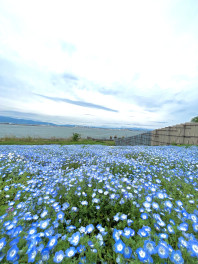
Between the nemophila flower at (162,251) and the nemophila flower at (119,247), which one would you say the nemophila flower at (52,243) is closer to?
the nemophila flower at (119,247)

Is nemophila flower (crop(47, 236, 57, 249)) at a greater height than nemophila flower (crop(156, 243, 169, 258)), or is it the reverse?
nemophila flower (crop(156, 243, 169, 258))

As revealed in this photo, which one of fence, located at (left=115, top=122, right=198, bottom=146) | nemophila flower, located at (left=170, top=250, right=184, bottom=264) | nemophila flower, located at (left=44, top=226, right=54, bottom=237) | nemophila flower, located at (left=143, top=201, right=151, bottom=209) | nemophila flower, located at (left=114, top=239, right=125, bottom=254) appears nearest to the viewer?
nemophila flower, located at (left=170, top=250, right=184, bottom=264)

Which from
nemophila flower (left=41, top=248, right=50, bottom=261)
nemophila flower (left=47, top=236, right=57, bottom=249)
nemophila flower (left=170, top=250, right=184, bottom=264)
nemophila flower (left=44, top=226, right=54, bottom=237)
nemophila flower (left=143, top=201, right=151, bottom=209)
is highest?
nemophila flower (left=170, top=250, right=184, bottom=264)

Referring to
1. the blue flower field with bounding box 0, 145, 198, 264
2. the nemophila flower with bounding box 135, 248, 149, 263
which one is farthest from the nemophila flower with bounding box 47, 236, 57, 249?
the nemophila flower with bounding box 135, 248, 149, 263

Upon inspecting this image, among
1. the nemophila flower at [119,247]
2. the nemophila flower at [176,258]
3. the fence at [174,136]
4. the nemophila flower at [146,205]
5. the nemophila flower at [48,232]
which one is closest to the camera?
the nemophila flower at [176,258]

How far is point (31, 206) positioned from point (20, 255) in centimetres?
95

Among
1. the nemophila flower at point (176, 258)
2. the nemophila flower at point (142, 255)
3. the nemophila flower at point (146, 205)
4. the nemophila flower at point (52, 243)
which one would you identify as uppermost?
the nemophila flower at point (176, 258)

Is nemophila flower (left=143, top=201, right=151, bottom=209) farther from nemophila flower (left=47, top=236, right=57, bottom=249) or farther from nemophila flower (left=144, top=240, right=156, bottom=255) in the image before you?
nemophila flower (left=47, top=236, right=57, bottom=249)

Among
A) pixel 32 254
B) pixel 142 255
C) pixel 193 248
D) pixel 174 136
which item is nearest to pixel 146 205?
pixel 193 248

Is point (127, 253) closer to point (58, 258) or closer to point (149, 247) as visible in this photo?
point (149, 247)

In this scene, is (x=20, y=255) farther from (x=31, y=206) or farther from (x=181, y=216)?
(x=181, y=216)

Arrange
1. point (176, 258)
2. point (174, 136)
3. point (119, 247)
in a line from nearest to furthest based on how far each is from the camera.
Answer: point (176, 258), point (119, 247), point (174, 136)

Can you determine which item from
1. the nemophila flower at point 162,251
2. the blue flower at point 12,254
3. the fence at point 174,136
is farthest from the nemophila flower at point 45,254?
the fence at point 174,136

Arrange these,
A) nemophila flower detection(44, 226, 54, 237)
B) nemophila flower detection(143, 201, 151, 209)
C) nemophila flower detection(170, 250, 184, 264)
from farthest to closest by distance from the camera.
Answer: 1. nemophila flower detection(143, 201, 151, 209)
2. nemophila flower detection(44, 226, 54, 237)
3. nemophila flower detection(170, 250, 184, 264)
